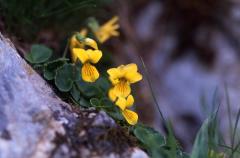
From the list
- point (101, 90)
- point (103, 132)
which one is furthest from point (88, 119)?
point (101, 90)

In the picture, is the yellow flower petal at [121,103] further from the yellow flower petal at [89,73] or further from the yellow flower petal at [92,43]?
the yellow flower petal at [92,43]

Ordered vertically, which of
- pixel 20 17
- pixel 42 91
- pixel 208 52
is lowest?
pixel 208 52

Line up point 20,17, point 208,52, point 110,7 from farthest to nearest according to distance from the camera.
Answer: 1. point 208,52
2. point 110,7
3. point 20,17

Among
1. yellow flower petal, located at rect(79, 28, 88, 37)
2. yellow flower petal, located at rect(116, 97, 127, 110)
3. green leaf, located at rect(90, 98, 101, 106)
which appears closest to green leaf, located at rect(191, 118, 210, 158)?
yellow flower petal, located at rect(116, 97, 127, 110)

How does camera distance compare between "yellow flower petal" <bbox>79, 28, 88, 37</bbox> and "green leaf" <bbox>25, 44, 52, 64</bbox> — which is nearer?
"green leaf" <bbox>25, 44, 52, 64</bbox>

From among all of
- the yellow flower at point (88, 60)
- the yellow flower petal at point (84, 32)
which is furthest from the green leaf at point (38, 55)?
the yellow flower petal at point (84, 32)

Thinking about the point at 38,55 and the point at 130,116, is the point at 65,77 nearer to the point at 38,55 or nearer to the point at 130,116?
the point at 38,55

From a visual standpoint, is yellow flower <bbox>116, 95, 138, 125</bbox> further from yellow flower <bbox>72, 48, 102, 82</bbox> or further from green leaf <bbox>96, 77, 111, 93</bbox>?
green leaf <bbox>96, 77, 111, 93</bbox>

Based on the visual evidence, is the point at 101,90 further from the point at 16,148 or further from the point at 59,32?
the point at 59,32
